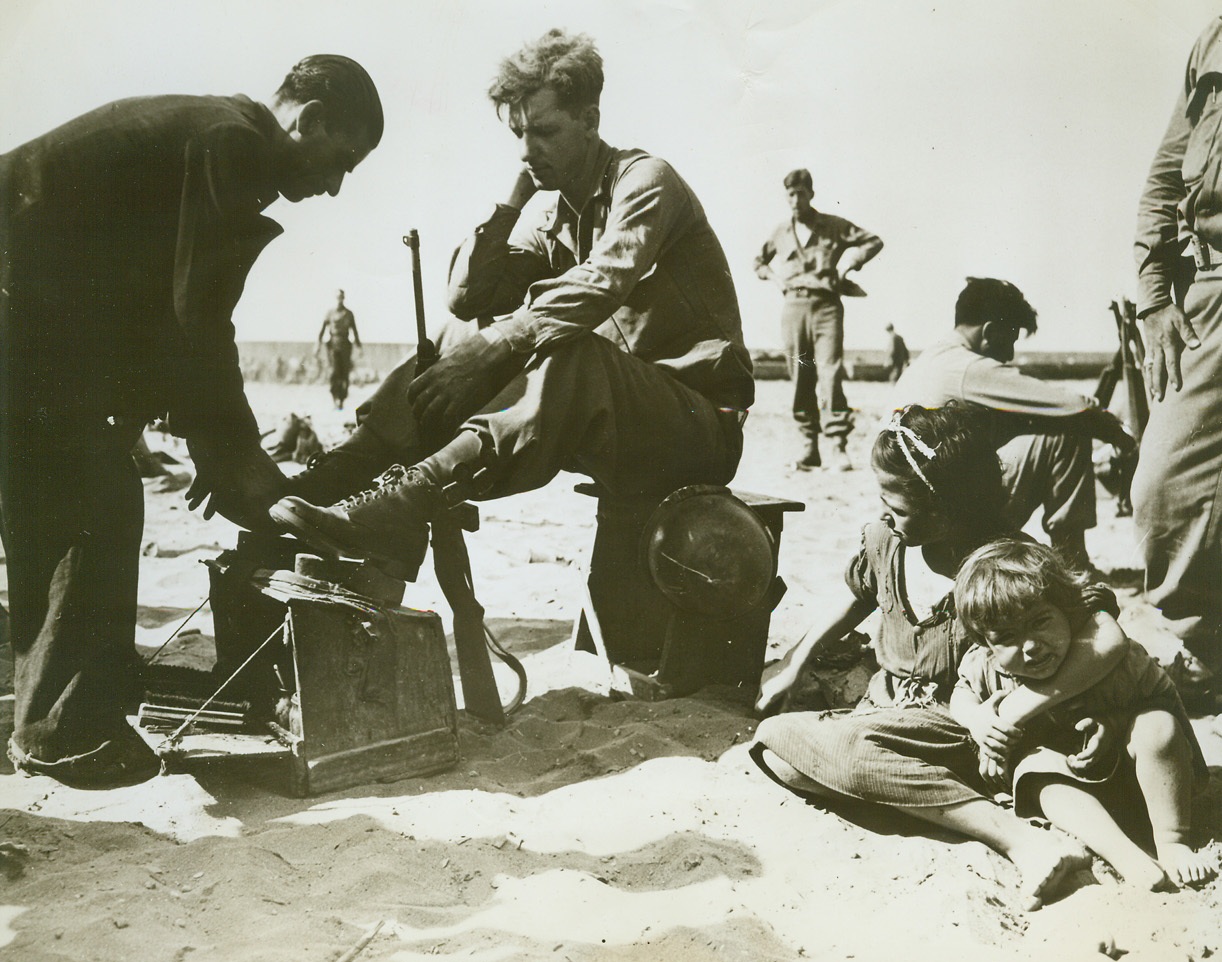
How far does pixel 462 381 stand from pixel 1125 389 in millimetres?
2752

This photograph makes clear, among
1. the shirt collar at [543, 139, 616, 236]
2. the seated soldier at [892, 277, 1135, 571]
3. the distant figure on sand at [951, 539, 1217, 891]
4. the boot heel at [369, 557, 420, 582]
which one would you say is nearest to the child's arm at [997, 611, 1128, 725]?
the distant figure on sand at [951, 539, 1217, 891]

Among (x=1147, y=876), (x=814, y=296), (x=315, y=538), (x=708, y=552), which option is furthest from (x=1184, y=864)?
(x=814, y=296)

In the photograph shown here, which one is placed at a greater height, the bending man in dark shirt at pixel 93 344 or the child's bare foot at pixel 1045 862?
the bending man in dark shirt at pixel 93 344

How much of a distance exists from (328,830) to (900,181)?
9.52 feet

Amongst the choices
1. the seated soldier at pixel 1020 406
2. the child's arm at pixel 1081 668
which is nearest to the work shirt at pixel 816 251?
the seated soldier at pixel 1020 406

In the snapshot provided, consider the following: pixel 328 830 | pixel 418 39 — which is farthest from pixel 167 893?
pixel 418 39

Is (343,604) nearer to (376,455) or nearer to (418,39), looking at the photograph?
(376,455)

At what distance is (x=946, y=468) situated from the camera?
282cm

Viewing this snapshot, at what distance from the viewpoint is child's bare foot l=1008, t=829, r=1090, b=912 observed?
224 centimetres

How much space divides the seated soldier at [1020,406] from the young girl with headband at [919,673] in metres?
0.48

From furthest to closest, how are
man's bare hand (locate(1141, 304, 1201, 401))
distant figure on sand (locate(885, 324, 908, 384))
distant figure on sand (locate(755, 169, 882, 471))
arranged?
distant figure on sand (locate(885, 324, 908, 384)) < distant figure on sand (locate(755, 169, 882, 471)) < man's bare hand (locate(1141, 304, 1201, 401))

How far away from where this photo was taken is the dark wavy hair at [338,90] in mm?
3150

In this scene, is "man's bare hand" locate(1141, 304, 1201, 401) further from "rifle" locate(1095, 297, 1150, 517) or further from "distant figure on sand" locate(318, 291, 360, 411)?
"distant figure on sand" locate(318, 291, 360, 411)

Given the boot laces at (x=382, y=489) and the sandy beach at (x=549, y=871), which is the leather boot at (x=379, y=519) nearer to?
the boot laces at (x=382, y=489)
